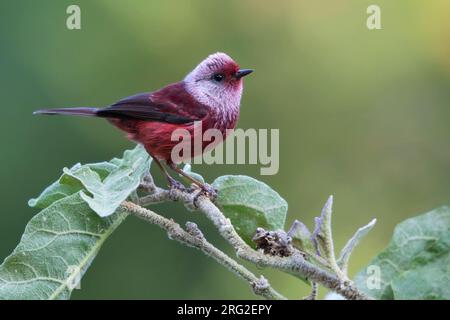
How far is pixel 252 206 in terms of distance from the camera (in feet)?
6.31

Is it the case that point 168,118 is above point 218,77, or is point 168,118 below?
below

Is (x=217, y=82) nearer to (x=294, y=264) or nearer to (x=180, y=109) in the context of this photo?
(x=180, y=109)

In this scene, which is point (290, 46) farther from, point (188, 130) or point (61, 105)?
point (188, 130)

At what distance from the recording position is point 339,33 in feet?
23.0

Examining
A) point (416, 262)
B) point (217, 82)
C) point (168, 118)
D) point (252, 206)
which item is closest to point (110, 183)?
point (252, 206)

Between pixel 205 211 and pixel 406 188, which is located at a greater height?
pixel 205 211

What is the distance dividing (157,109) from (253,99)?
10.3 feet

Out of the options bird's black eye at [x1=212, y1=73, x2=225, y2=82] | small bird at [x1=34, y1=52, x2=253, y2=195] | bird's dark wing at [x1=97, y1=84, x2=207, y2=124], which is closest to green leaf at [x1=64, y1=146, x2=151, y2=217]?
small bird at [x1=34, y1=52, x2=253, y2=195]

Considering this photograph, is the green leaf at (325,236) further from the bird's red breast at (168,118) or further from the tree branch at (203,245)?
the bird's red breast at (168,118)

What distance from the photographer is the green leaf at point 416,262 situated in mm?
1436

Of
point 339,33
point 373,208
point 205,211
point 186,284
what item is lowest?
point 186,284

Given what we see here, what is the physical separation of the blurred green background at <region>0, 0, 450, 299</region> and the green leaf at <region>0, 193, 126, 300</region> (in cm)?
397

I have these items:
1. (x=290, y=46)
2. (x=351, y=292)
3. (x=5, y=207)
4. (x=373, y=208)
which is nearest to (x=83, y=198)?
(x=351, y=292)

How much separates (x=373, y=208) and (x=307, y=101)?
1214 mm
